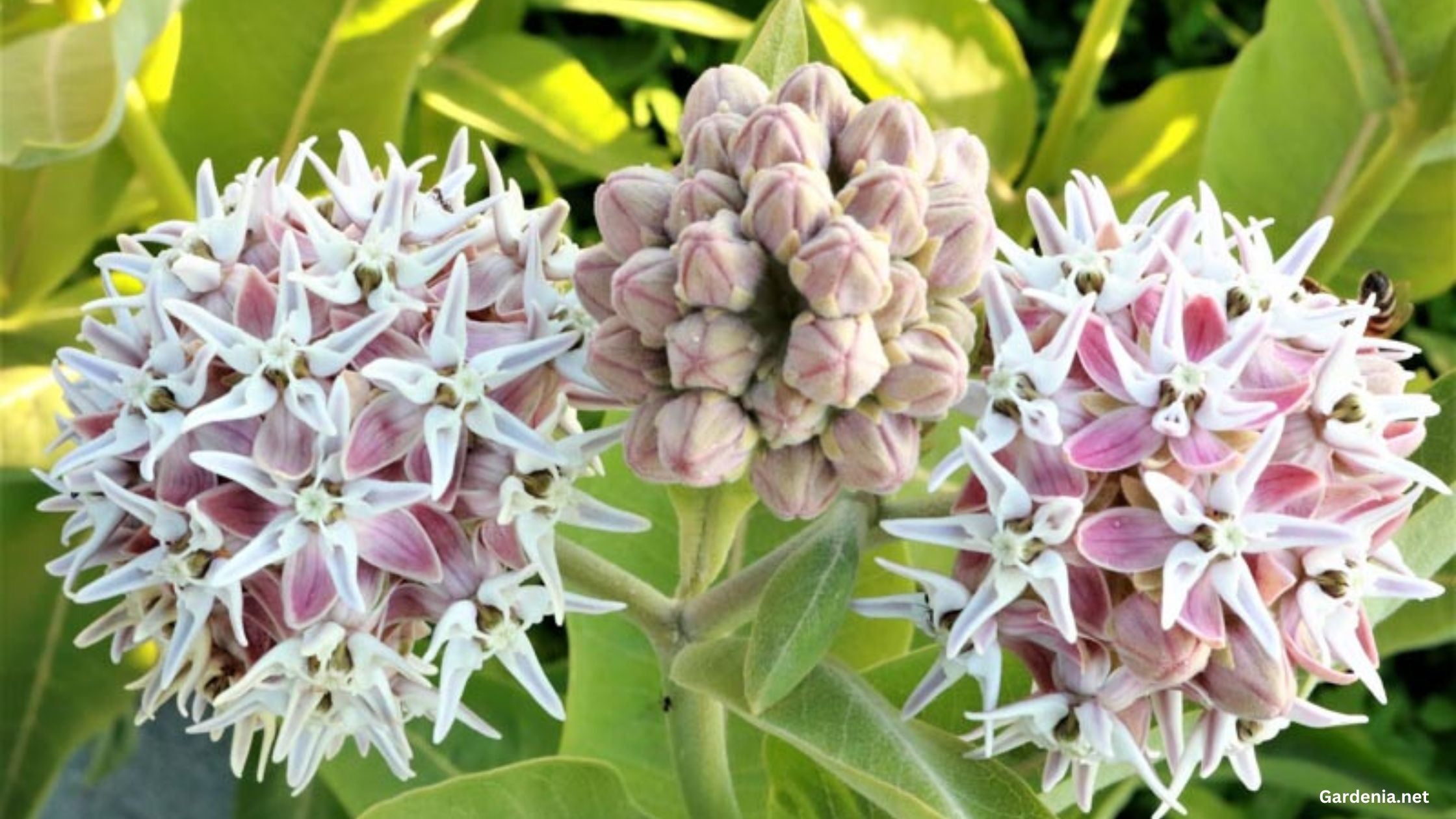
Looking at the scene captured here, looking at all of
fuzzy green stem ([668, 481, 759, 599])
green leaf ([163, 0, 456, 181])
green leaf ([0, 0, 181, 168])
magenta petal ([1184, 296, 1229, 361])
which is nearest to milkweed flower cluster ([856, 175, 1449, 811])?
magenta petal ([1184, 296, 1229, 361])

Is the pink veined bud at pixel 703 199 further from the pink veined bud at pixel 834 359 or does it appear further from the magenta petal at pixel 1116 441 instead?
the magenta petal at pixel 1116 441

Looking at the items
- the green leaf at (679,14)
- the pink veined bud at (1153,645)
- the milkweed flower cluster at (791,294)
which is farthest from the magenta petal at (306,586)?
the green leaf at (679,14)

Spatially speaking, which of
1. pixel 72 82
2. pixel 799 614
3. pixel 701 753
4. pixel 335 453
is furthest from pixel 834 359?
pixel 72 82

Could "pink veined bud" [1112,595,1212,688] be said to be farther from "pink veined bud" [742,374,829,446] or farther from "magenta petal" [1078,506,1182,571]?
"pink veined bud" [742,374,829,446]

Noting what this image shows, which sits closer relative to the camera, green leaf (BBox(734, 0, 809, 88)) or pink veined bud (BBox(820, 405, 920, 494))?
pink veined bud (BBox(820, 405, 920, 494))

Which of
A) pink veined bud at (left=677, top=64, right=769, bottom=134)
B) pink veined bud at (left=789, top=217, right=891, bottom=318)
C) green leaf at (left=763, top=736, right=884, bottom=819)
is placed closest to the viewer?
pink veined bud at (left=789, top=217, right=891, bottom=318)

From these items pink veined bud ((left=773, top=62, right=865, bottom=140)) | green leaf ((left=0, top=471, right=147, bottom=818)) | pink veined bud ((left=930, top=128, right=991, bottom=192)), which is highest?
pink veined bud ((left=773, top=62, right=865, bottom=140))

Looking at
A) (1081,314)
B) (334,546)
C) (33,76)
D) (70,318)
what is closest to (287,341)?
(334,546)
